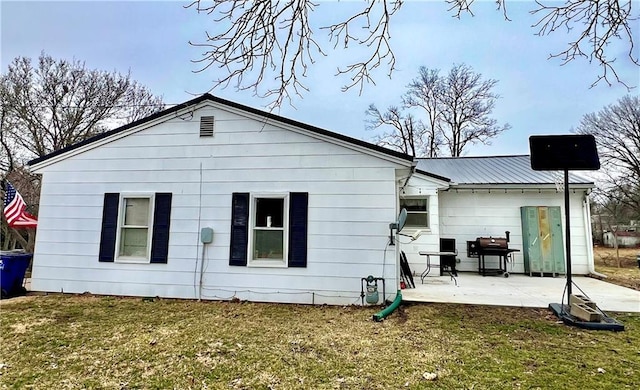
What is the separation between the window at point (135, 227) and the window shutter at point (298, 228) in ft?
7.79

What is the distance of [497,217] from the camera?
9312mm

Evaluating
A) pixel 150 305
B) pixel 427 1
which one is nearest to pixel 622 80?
pixel 427 1

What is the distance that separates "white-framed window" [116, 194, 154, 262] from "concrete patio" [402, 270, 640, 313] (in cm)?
496

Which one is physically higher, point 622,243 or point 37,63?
point 37,63

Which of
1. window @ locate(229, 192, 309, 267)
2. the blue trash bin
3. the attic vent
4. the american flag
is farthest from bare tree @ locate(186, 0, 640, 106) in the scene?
the american flag

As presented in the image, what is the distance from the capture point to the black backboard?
186 inches

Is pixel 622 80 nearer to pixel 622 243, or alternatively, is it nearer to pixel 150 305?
pixel 150 305

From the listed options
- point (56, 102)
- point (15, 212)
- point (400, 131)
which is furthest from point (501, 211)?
point (56, 102)

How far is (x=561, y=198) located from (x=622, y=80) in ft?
22.9

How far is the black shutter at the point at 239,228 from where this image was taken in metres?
6.06

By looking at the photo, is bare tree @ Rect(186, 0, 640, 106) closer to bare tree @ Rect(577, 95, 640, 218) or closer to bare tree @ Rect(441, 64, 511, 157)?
bare tree @ Rect(577, 95, 640, 218)

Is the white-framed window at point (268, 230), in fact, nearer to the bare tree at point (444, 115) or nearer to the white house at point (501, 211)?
the white house at point (501, 211)

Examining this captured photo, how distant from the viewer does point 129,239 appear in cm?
649

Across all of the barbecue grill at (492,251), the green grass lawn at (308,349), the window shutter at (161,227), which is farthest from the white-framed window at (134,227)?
the barbecue grill at (492,251)
